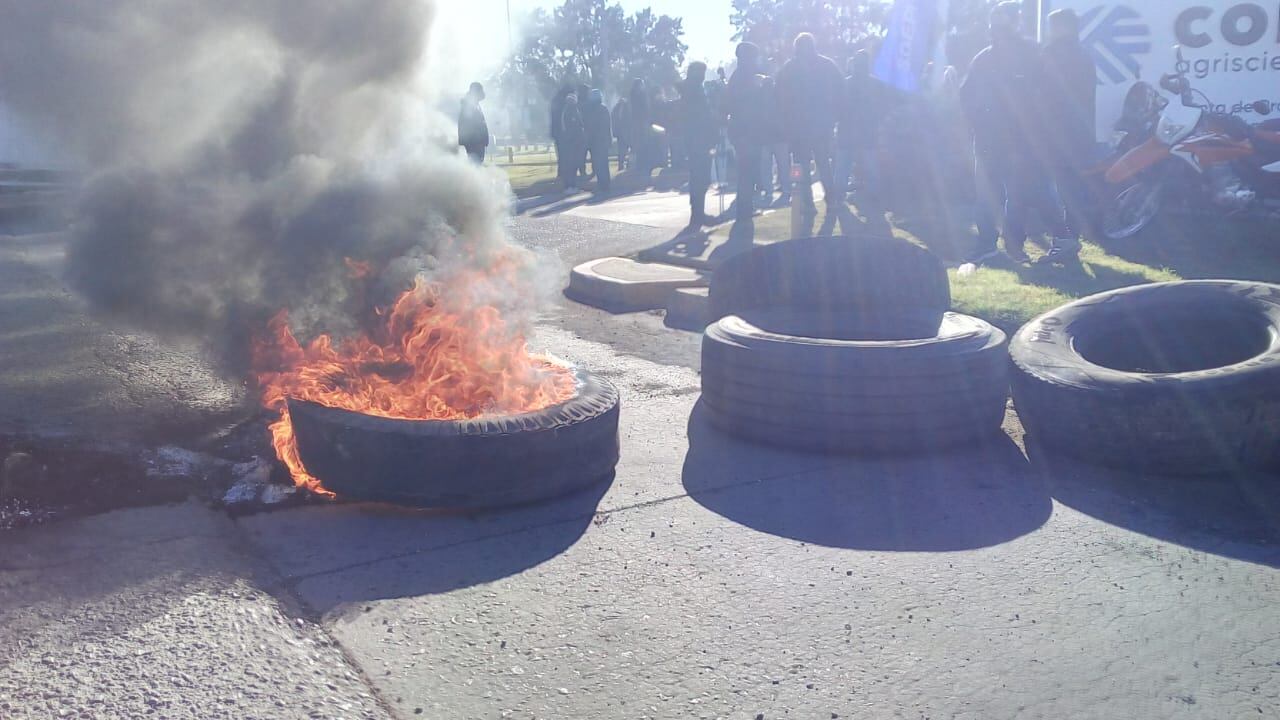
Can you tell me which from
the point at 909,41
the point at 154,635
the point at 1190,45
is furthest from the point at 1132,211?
the point at 154,635

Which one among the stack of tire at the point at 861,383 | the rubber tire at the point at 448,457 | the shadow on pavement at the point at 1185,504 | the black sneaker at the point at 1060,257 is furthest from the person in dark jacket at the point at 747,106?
the rubber tire at the point at 448,457

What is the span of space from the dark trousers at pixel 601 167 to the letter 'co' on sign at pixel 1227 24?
11.0 metres

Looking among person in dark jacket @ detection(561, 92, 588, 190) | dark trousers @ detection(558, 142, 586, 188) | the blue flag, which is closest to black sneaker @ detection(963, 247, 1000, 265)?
the blue flag

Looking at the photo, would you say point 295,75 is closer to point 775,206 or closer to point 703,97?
point 703,97

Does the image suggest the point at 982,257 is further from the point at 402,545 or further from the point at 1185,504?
the point at 402,545

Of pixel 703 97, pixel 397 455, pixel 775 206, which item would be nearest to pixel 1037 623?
pixel 397 455

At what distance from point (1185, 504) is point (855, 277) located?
2512 millimetres

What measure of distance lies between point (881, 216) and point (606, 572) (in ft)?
35.0

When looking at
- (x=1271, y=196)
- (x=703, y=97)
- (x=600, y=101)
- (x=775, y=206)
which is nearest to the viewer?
(x=1271, y=196)

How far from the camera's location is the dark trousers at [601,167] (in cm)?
2159

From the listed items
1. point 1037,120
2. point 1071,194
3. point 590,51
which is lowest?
point 1071,194

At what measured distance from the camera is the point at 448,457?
14.0ft

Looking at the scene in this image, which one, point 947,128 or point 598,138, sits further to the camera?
point 598,138

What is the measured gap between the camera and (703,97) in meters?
15.2
